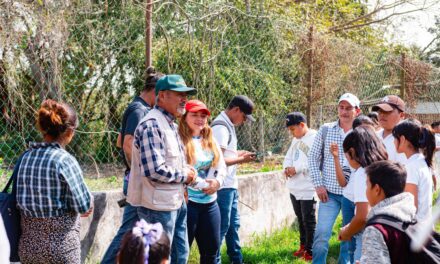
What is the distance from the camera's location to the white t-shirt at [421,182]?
408 cm

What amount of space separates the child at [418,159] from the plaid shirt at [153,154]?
1.75 m

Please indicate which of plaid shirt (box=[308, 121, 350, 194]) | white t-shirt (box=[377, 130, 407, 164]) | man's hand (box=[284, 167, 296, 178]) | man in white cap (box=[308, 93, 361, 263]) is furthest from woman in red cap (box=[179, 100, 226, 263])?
man's hand (box=[284, 167, 296, 178])

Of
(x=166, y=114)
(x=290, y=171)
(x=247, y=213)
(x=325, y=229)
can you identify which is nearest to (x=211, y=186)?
(x=166, y=114)

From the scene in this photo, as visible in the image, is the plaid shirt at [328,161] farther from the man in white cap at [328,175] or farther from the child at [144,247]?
the child at [144,247]

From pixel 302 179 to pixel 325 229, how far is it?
1190 millimetres

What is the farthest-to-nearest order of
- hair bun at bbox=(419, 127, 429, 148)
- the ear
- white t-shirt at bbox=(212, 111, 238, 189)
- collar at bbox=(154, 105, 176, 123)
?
white t-shirt at bbox=(212, 111, 238, 189)
hair bun at bbox=(419, 127, 429, 148)
the ear
collar at bbox=(154, 105, 176, 123)

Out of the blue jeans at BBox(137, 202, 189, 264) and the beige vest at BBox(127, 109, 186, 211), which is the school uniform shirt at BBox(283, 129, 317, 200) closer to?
the blue jeans at BBox(137, 202, 189, 264)

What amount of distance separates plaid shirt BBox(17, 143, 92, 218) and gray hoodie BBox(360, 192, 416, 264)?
178 cm

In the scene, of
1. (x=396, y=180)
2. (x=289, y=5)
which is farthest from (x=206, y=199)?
(x=289, y=5)

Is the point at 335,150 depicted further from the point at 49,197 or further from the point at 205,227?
the point at 49,197

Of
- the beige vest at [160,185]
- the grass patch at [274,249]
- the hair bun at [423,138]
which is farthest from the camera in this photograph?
the grass patch at [274,249]

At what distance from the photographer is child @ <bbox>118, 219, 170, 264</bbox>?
259 cm

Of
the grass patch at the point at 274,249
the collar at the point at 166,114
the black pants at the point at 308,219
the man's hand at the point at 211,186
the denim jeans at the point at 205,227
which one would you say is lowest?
the grass patch at the point at 274,249

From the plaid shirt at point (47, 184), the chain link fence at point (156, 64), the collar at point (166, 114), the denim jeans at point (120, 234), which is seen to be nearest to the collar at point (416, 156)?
the collar at point (166, 114)
